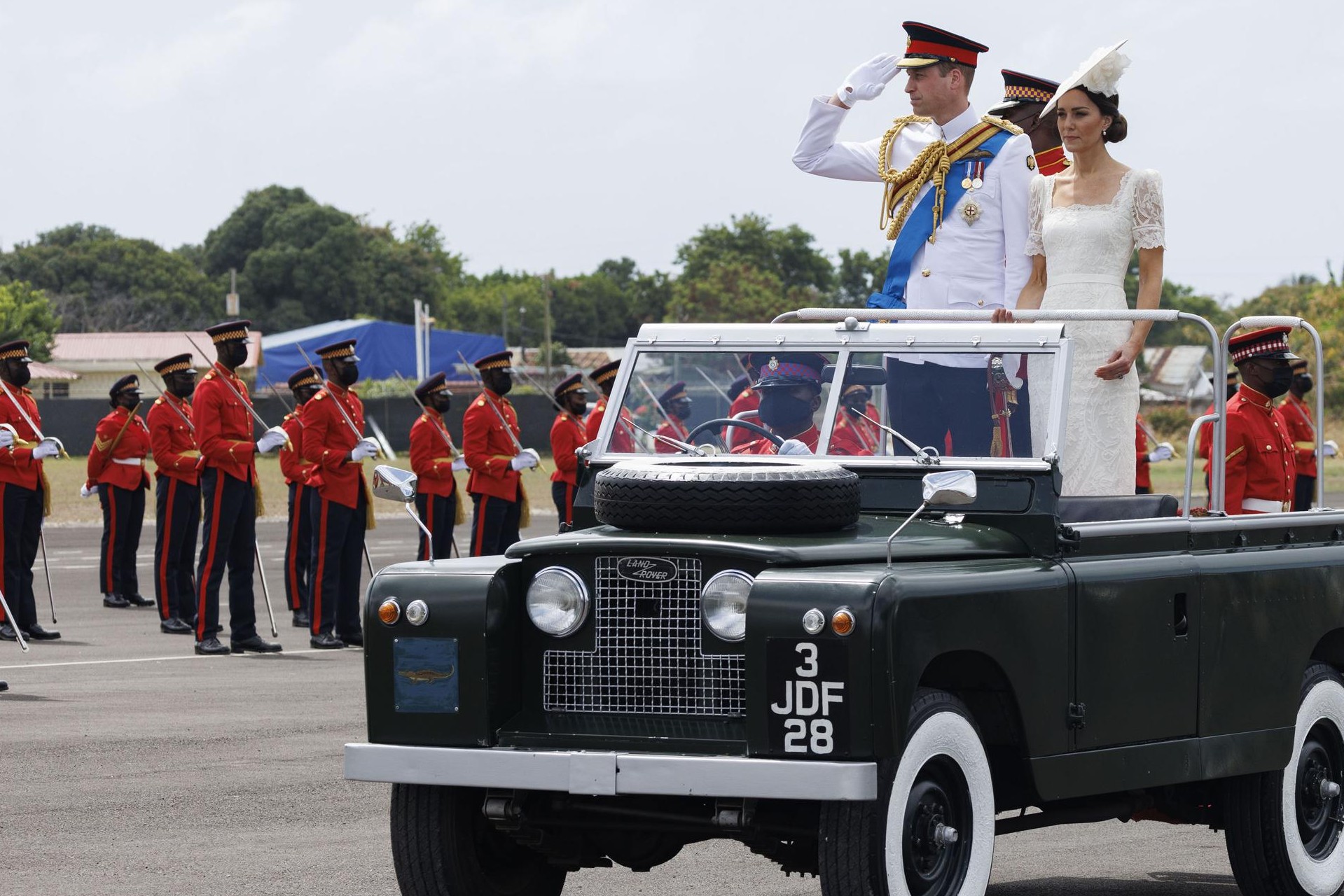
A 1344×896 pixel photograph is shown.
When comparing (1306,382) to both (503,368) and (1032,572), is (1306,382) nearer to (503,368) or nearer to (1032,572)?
(503,368)

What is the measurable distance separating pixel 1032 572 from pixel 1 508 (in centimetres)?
1207

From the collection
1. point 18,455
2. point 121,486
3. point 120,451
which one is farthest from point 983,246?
point 120,451

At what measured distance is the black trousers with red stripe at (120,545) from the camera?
19656 millimetres

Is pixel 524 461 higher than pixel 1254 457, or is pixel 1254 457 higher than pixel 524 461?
pixel 1254 457

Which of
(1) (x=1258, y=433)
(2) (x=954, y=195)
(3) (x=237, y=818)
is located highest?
(2) (x=954, y=195)

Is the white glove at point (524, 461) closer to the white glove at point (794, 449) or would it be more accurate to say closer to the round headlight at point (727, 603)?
the white glove at point (794, 449)

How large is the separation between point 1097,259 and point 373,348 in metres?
77.2

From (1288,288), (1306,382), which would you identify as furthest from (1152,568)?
(1288,288)

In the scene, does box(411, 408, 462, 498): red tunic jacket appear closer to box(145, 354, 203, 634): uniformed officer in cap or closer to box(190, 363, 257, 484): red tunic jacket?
box(145, 354, 203, 634): uniformed officer in cap

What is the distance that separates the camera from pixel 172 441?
18203 mm

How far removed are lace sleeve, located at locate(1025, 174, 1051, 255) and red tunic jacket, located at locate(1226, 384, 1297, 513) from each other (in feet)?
10.8

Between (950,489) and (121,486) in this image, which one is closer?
(950,489)

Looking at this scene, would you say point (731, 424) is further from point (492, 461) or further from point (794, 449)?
point (492, 461)

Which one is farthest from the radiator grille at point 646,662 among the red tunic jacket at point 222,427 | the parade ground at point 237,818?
the red tunic jacket at point 222,427
